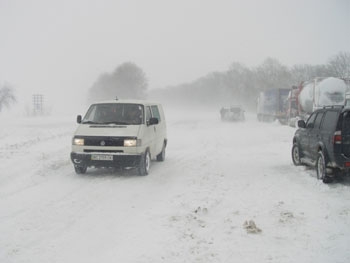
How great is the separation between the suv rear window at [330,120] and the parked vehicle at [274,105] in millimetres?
27658

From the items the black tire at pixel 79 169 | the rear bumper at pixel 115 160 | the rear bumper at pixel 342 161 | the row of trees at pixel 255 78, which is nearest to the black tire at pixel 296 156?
the rear bumper at pixel 342 161

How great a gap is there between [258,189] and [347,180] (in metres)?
2.34

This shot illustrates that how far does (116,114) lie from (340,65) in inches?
2259

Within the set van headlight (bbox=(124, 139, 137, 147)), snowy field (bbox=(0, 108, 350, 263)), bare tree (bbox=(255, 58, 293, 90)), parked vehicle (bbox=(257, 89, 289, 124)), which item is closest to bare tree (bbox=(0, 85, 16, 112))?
parked vehicle (bbox=(257, 89, 289, 124))

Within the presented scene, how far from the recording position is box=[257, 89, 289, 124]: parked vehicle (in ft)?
122

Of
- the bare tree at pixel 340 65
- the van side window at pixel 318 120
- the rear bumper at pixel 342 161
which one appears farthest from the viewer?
the bare tree at pixel 340 65

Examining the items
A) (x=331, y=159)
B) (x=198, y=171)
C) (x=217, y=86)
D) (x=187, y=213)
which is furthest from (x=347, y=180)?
(x=217, y=86)

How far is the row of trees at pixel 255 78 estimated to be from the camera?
61.7 meters

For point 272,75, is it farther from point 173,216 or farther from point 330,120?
point 173,216

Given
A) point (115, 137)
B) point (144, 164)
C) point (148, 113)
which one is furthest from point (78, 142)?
point (148, 113)

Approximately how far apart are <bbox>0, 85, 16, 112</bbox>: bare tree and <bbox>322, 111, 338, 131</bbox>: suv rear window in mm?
61180

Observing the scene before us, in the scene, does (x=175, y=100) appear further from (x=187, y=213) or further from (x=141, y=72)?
→ (x=187, y=213)

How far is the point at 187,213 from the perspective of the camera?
656 cm

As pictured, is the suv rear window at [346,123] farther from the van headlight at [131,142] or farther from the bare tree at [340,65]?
the bare tree at [340,65]
